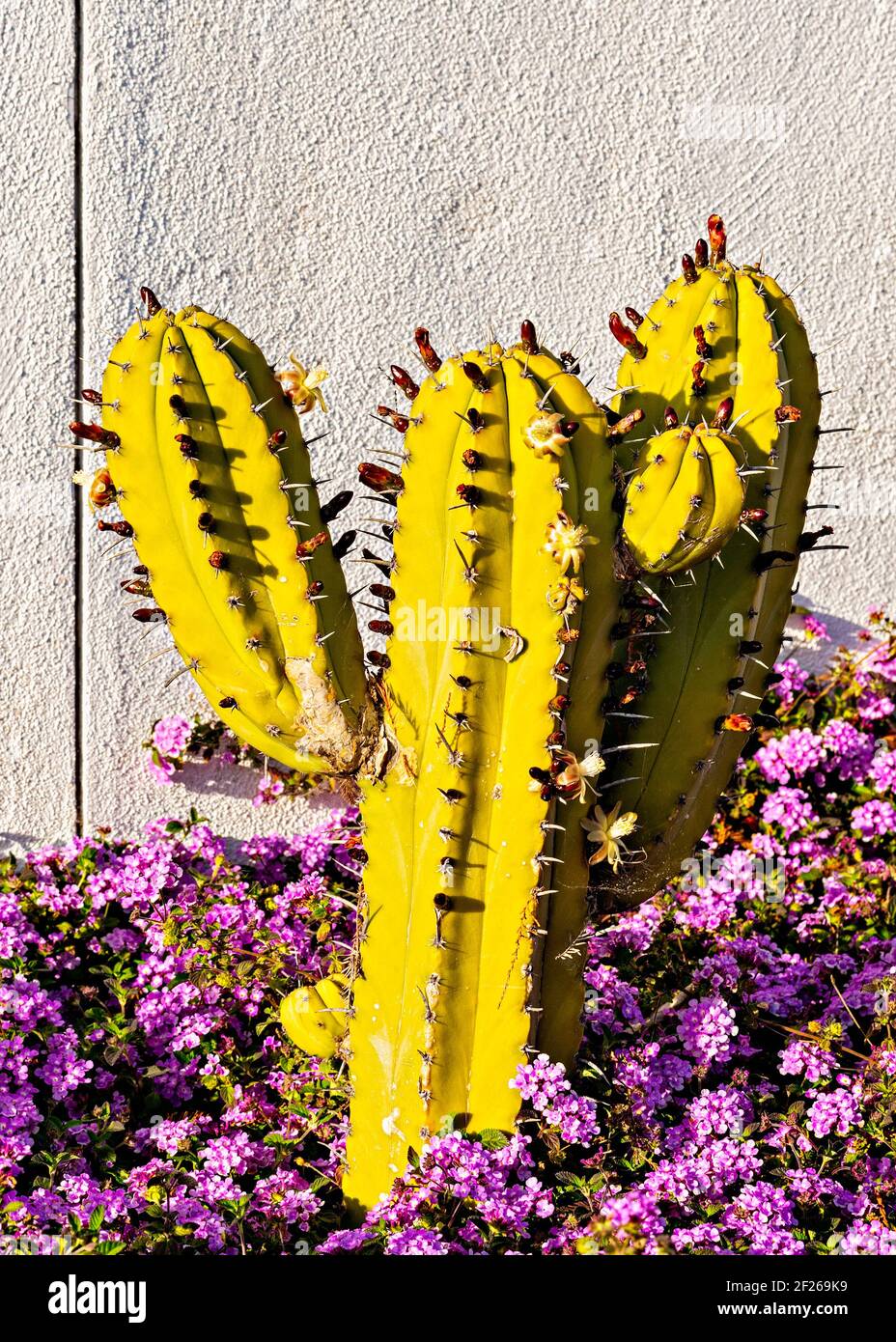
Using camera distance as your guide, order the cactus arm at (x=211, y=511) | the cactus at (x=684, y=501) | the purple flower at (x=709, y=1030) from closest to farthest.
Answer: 1. the cactus at (x=684, y=501)
2. the cactus arm at (x=211, y=511)
3. the purple flower at (x=709, y=1030)

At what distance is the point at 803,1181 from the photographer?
90.0 inches

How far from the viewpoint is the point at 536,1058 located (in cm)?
222

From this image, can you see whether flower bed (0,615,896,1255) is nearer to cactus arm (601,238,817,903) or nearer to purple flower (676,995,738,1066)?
purple flower (676,995,738,1066)

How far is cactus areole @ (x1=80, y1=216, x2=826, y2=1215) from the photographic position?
2094 mm

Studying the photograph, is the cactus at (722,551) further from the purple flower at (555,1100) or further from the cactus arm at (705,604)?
the purple flower at (555,1100)

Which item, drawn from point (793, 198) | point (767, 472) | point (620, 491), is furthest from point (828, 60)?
point (620, 491)

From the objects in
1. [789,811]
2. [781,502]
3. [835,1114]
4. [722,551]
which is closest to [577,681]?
[722,551]

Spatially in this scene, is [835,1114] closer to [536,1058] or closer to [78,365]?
[536,1058]

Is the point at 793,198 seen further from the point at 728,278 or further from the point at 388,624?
the point at 388,624

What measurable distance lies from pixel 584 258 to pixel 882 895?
77.5 inches

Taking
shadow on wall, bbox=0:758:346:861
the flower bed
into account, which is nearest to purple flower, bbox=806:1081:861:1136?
the flower bed

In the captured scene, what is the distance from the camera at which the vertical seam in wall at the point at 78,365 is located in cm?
342

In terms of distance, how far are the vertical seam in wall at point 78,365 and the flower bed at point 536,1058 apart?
0.28 metres

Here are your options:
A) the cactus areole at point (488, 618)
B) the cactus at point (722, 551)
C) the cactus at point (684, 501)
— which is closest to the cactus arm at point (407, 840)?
the cactus areole at point (488, 618)
